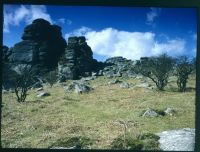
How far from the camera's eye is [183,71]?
915 inches

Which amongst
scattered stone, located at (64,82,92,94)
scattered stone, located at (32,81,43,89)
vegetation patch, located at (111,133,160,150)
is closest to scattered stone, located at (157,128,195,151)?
vegetation patch, located at (111,133,160,150)

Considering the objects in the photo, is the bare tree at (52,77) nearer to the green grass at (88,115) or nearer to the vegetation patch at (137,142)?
the green grass at (88,115)

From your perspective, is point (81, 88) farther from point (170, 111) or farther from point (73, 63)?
point (170, 111)

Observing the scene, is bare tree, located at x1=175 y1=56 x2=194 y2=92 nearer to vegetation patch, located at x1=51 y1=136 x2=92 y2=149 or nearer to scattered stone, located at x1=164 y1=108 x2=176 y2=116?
scattered stone, located at x1=164 y1=108 x2=176 y2=116

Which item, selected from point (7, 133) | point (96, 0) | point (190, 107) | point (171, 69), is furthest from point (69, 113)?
point (171, 69)

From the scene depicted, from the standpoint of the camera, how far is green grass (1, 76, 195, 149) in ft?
42.7

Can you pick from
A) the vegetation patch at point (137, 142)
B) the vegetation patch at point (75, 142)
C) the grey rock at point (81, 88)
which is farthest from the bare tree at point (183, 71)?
the vegetation patch at point (75, 142)

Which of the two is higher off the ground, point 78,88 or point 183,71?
point 183,71

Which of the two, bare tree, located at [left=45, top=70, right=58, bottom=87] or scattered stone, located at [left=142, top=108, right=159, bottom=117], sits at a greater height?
bare tree, located at [left=45, top=70, right=58, bottom=87]

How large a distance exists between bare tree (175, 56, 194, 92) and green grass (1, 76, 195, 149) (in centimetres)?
37

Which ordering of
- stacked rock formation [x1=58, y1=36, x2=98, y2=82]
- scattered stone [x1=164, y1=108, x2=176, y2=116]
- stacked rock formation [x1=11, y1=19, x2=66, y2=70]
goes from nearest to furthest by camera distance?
scattered stone [x1=164, y1=108, x2=176, y2=116] < stacked rock formation [x1=11, y1=19, x2=66, y2=70] < stacked rock formation [x1=58, y1=36, x2=98, y2=82]

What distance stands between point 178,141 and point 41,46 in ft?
49.0

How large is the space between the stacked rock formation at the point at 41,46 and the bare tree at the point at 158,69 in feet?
17.7

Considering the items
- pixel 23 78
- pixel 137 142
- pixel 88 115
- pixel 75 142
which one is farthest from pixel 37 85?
pixel 137 142
